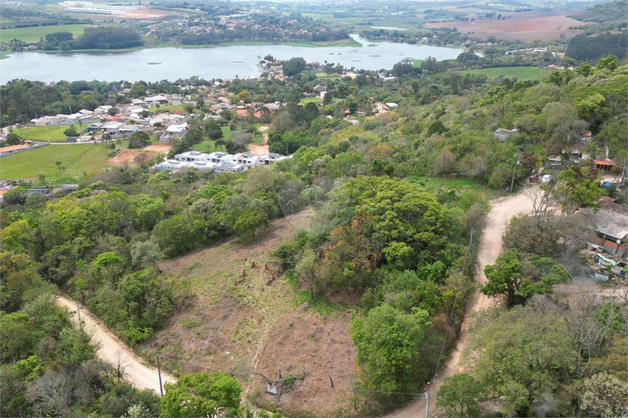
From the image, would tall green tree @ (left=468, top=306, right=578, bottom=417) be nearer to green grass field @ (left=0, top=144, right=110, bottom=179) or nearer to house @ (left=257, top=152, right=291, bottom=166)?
house @ (left=257, top=152, right=291, bottom=166)

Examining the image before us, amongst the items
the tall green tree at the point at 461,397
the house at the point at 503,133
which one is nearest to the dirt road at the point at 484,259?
the tall green tree at the point at 461,397

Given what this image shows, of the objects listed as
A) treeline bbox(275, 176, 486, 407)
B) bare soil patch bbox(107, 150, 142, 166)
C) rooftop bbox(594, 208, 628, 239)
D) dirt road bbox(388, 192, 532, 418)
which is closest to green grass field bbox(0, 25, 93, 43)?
bare soil patch bbox(107, 150, 142, 166)

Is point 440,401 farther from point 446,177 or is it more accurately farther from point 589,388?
point 446,177

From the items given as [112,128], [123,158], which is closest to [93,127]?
[112,128]

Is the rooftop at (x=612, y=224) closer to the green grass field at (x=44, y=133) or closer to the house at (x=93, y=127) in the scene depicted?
the green grass field at (x=44, y=133)

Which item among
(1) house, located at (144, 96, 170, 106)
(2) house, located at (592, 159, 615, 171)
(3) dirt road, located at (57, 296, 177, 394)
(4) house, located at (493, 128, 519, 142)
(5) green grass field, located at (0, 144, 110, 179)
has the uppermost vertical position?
(4) house, located at (493, 128, 519, 142)
